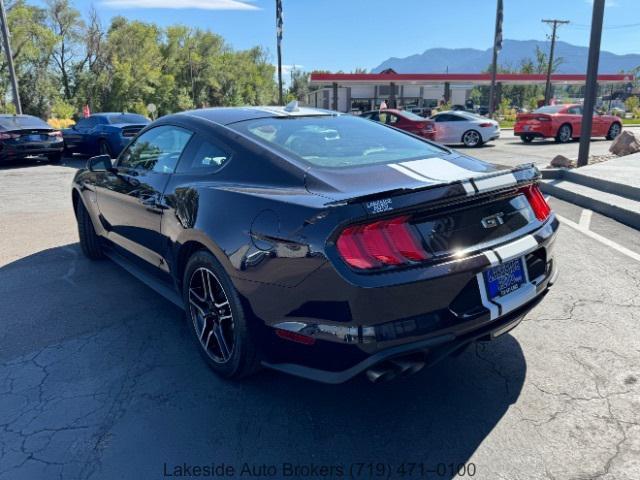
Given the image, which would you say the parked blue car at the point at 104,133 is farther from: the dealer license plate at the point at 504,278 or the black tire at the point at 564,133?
the black tire at the point at 564,133

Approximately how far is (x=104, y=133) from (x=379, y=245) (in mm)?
13517

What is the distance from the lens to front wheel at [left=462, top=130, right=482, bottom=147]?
1797cm

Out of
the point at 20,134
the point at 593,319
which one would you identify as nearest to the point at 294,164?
the point at 593,319

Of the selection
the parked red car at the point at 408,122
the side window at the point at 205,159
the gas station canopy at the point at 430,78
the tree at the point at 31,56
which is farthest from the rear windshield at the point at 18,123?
the gas station canopy at the point at 430,78

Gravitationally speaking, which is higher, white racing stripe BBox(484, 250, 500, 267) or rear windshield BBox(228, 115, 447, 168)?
rear windshield BBox(228, 115, 447, 168)

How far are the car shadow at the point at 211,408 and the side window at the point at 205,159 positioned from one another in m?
1.20

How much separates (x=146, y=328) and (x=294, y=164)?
1.83 meters

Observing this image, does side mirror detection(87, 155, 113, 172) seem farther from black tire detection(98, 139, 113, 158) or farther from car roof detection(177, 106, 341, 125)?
black tire detection(98, 139, 113, 158)

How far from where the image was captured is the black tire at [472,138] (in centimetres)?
1795

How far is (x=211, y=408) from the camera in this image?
2.77 meters

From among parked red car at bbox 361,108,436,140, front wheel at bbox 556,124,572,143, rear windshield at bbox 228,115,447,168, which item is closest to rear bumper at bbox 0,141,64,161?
parked red car at bbox 361,108,436,140

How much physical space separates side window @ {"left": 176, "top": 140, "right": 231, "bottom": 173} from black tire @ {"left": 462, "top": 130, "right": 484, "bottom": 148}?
16.1 metres

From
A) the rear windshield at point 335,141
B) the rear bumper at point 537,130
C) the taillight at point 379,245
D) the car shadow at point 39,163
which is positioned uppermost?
the rear windshield at point 335,141

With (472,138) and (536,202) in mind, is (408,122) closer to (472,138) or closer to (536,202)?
(472,138)
